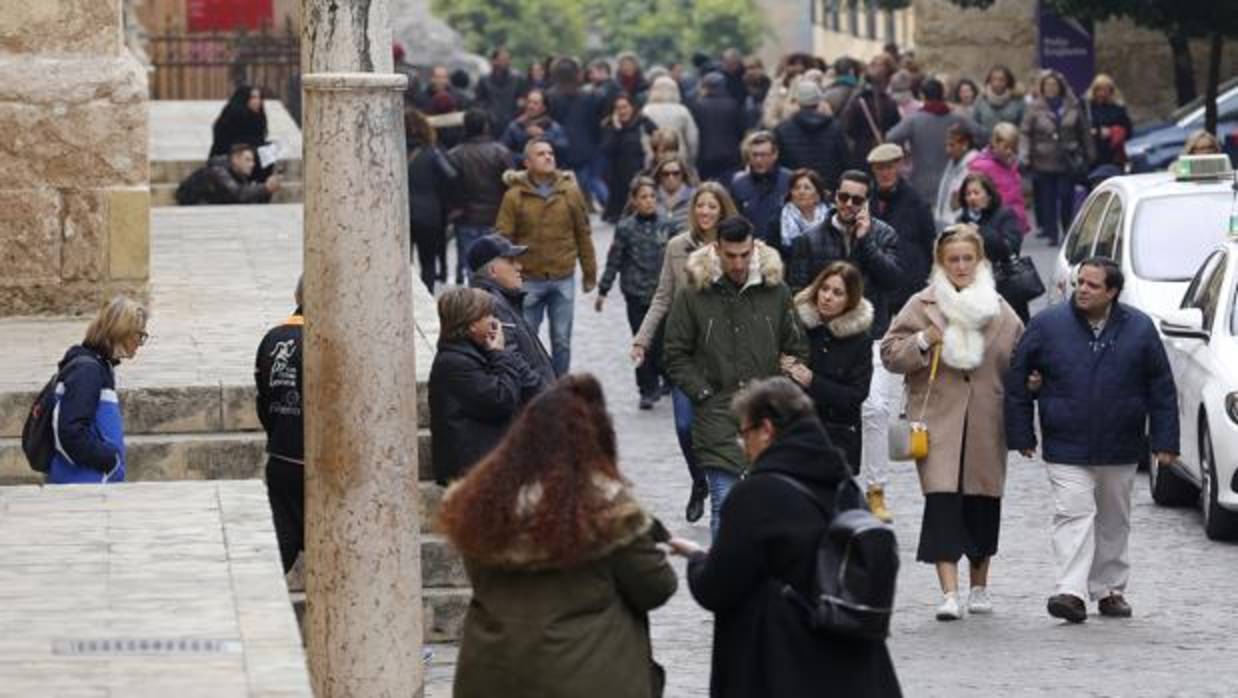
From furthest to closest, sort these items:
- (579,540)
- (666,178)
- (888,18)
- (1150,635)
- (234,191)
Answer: (888,18)
(234,191)
(666,178)
(1150,635)
(579,540)

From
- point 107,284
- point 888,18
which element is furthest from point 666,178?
point 888,18

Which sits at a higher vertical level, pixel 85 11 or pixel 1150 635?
pixel 85 11

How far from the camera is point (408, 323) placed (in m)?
9.91

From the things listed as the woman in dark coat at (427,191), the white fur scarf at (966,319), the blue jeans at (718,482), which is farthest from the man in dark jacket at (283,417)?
the woman in dark coat at (427,191)

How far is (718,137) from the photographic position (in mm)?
31766

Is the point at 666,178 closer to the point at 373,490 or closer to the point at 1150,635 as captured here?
the point at 1150,635

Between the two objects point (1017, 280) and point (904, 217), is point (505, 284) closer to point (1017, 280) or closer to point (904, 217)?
point (1017, 280)

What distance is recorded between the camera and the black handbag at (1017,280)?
17062 mm

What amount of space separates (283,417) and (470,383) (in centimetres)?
69

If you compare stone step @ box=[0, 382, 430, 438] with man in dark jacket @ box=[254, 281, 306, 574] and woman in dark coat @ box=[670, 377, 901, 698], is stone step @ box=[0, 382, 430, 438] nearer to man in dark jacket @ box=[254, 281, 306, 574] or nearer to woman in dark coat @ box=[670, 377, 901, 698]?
man in dark jacket @ box=[254, 281, 306, 574]

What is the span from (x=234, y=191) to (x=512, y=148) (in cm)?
712

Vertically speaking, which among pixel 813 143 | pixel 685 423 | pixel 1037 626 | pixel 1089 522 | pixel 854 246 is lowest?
pixel 1037 626

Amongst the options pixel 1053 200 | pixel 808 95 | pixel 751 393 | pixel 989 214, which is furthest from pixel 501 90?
pixel 751 393

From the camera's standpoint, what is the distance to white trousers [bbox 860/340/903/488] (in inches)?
617
